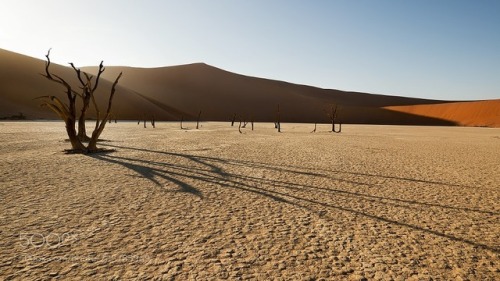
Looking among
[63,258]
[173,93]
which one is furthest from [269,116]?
[63,258]

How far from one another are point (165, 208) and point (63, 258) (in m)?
2.11

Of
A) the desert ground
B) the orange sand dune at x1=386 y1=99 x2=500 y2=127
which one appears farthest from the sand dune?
the desert ground

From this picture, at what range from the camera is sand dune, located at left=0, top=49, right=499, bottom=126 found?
210ft

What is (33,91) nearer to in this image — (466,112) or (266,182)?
(266,182)

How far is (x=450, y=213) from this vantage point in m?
5.61

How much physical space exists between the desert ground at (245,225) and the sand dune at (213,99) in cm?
5114

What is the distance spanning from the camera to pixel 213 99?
97938 millimetres

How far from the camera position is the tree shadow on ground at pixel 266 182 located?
5638 mm

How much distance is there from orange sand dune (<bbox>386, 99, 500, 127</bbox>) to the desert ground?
7322cm

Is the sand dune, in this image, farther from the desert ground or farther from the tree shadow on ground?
the desert ground

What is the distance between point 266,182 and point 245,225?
121 inches

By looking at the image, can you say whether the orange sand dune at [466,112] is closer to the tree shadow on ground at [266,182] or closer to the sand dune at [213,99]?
the sand dune at [213,99]

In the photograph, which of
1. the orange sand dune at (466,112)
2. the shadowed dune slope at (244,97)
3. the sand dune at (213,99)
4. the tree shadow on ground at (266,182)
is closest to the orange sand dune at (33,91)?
the sand dune at (213,99)

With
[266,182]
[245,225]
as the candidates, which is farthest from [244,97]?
[245,225]
